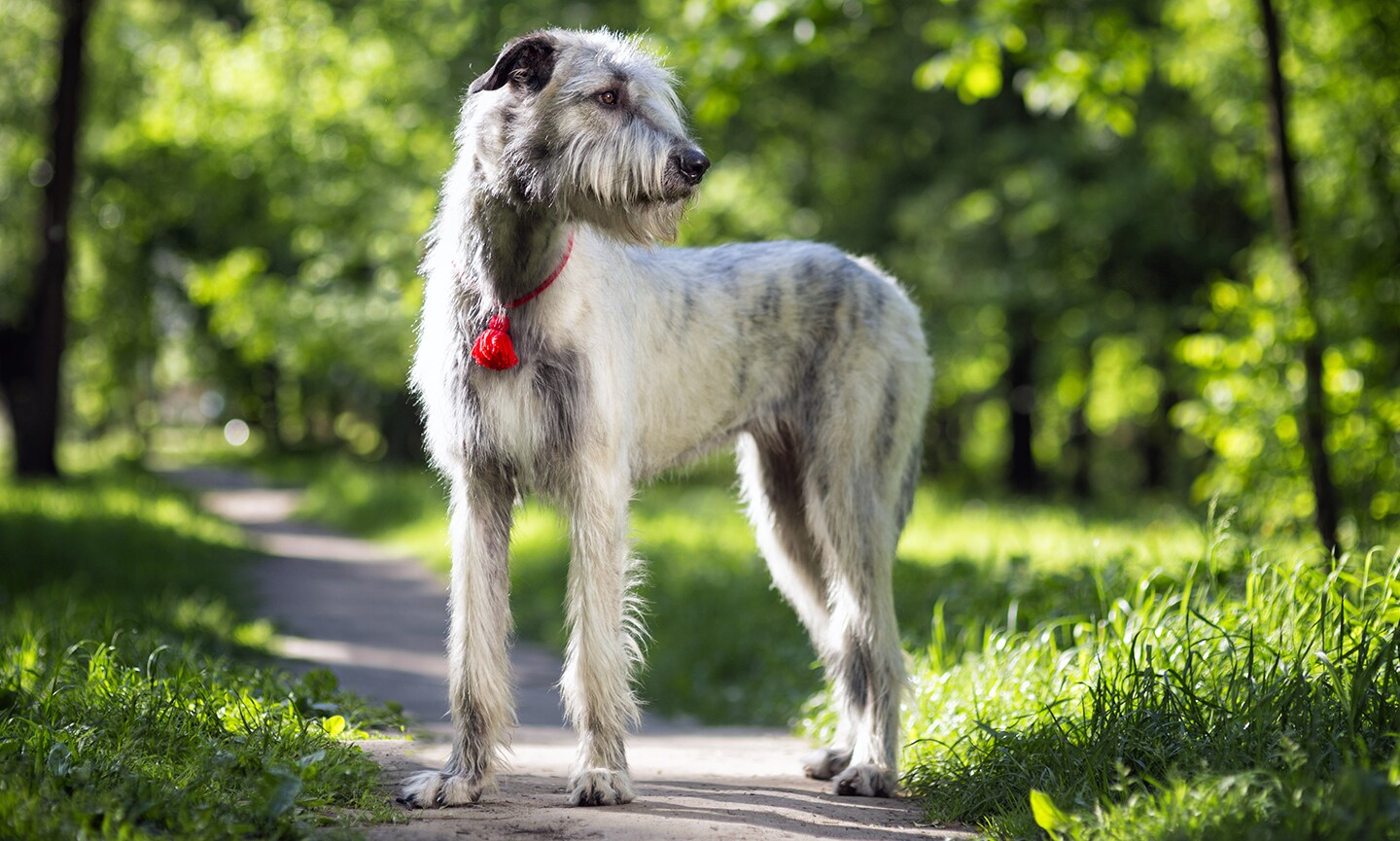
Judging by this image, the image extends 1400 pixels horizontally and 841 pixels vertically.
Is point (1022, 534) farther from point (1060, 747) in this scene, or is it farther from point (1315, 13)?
point (1060, 747)

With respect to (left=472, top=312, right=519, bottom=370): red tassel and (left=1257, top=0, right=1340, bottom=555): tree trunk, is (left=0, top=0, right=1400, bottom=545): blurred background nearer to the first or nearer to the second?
(left=1257, top=0, right=1340, bottom=555): tree trunk

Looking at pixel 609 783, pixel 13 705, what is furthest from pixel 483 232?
pixel 13 705

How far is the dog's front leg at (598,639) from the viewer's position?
415 centimetres

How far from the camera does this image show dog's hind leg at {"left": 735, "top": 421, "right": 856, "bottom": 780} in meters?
5.39

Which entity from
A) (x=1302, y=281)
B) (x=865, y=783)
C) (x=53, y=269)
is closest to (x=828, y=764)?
(x=865, y=783)

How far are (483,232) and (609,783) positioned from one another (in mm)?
1813

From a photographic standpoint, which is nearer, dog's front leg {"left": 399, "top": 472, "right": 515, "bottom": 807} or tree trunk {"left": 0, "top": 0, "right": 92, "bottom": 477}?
dog's front leg {"left": 399, "top": 472, "right": 515, "bottom": 807}

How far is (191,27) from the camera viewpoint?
24547 millimetres

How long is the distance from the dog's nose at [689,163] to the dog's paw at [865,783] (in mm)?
2170

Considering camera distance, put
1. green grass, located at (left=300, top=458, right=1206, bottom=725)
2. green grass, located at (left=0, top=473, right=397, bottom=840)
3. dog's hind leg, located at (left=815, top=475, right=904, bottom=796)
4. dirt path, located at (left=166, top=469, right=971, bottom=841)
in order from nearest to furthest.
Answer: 1. green grass, located at (left=0, top=473, right=397, bottom=840)
2. dirt path, located at (left=166, top=469, right=971, bottom=841)
3. dog's hind leg, located at (left=815, top=475, right=904, bottom=796)
4. green grass, located at (left=300, top=458, right=1206, bottom=725)

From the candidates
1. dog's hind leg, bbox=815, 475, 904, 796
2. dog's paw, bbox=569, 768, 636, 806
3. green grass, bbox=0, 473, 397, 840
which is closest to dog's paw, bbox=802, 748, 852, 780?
dog's hind leg, bbox=815, 475, 904, 796

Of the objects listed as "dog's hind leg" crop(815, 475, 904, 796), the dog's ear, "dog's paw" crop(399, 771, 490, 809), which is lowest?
"dog's paw" crop(399, 771, 490, 809)

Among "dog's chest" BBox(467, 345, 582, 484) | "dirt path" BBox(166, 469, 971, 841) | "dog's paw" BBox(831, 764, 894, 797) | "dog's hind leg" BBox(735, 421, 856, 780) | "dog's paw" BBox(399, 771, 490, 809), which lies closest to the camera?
"dirt path" BBox(166, 469, 971, 841)

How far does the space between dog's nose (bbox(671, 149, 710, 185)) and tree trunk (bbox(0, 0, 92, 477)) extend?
1361 centimetres
